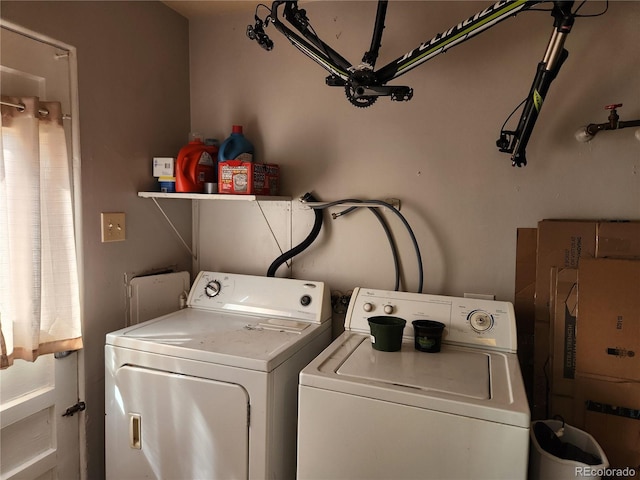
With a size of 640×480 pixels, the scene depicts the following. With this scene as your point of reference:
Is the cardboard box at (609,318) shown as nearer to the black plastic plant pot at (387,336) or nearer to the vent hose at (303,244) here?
the black plastic plant pot at (387,336)

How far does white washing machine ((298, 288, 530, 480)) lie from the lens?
119cm

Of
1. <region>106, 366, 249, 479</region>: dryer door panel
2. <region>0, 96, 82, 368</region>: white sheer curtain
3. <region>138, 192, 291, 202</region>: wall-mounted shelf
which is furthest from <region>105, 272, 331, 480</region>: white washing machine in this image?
<region>138, 192, 291, 202</region>: wall-mounted shelf

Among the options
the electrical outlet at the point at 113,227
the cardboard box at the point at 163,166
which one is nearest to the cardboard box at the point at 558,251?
the cardboard box at the point at 163,166

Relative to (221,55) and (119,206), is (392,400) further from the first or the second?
(221,55)

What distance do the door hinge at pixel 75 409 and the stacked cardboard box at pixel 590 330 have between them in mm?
1904

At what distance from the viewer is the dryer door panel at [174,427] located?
1495mm

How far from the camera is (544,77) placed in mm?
1433

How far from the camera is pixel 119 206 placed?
6.30 ft

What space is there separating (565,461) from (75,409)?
1855mm

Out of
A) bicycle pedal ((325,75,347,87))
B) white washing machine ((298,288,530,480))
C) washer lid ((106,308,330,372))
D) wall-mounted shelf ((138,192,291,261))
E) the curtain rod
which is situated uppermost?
bicycle pedal ((325,75,347,87))

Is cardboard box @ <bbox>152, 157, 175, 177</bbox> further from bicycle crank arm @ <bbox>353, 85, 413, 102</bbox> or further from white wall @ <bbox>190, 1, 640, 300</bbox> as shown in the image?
bicycle crank arm @ <bbox>353, 85, 413, 102</bbox>

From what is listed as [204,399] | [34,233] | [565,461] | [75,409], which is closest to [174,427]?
[204,399]

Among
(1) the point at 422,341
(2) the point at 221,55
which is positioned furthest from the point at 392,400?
(2) the point at 221,55

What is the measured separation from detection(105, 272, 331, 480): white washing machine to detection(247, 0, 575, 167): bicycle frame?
3.39 feet
